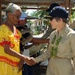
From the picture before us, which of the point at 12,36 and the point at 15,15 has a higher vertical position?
the point at 15,15

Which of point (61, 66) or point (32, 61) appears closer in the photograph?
point (61, 66)

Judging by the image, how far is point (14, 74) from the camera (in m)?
3.68

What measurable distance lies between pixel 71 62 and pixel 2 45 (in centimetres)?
91

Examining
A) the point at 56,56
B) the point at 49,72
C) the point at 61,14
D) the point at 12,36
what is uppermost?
the point at 61,14

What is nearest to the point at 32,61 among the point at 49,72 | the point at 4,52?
the point at 49,72

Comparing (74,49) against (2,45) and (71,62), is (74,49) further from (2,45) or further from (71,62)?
(2,45)


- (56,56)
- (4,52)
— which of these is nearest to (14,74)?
(4,52)

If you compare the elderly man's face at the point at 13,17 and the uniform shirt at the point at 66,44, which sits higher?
the elderly man's face at the point at 13,17

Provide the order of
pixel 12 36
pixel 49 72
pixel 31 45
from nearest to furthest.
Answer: pixel 12 36 < pixel 49 72 < pixel 31 45

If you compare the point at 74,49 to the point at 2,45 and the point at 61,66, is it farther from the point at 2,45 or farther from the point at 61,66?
the point at 2,45

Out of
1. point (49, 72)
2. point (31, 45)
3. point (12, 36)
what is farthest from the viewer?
point (31, 45)

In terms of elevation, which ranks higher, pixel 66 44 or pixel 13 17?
pixel 13 17

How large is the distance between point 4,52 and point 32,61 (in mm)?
551

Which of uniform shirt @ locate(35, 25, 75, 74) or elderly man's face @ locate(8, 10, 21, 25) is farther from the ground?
elderly man's face @ locate(8, 10, 21, 25)
